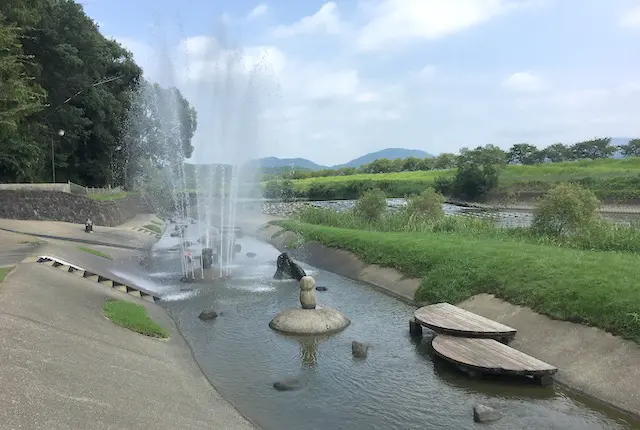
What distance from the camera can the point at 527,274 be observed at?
55.7ft

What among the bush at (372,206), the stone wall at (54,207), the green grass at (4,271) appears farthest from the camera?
the bush at (372,206)

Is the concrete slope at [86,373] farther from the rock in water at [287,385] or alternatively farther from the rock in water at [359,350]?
the rock in water at [359,350]

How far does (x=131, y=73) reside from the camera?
6594cm

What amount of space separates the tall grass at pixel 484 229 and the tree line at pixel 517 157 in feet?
185

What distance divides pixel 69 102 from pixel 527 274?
51.7 m

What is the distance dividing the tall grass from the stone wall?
18.2 m

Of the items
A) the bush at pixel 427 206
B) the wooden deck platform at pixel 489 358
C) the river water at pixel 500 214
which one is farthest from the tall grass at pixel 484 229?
the wooden deck platform at pixel 489 358

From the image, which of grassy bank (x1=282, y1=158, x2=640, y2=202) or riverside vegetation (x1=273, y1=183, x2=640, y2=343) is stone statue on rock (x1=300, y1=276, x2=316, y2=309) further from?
grassy bank (x1=282, y1=158, x2=640, y2=202)

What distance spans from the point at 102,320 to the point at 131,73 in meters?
59.8

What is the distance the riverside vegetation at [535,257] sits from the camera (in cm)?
1393

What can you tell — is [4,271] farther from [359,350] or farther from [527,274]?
[527,274]

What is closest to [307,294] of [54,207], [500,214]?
[54,207]

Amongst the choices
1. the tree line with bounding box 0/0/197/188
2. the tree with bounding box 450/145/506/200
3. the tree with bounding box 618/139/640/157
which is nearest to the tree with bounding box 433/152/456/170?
the tree with bounding box 618/139/640/157

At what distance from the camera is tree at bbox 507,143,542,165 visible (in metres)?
131
